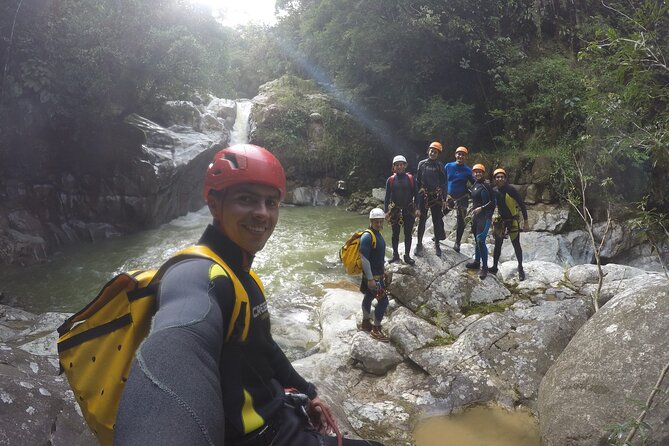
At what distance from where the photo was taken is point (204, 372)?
104 centimetres

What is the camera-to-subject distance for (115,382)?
3.86 ft

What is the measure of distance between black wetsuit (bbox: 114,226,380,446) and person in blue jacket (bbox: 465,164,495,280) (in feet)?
19.6

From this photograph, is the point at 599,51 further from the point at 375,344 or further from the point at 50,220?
the point at 50,220

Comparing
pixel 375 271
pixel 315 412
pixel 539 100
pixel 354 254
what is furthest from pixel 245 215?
pixel 539 100

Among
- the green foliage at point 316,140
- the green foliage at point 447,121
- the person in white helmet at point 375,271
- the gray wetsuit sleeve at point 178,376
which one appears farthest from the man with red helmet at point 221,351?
the green foliage at point 316,140

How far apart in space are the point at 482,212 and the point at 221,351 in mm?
6645

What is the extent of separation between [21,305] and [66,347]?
8.76m

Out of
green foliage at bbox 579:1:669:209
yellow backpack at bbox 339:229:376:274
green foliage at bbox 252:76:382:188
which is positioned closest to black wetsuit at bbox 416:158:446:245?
yellow backpack at bbox 339:229:376:274

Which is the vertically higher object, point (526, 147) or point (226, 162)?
point (526, 147)

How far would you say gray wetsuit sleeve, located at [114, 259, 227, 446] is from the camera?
35.3 inches

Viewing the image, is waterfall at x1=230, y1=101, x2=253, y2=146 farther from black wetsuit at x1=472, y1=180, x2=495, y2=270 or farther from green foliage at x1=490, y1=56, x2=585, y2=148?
black wetsuit at x1=472, y1=180, x2=495, y2=270

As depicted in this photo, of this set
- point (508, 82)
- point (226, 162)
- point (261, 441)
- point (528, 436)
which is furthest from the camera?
point (508, 82)

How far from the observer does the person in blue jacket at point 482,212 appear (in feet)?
22.9

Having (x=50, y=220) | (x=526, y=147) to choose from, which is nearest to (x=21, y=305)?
(x=50, y=220)
